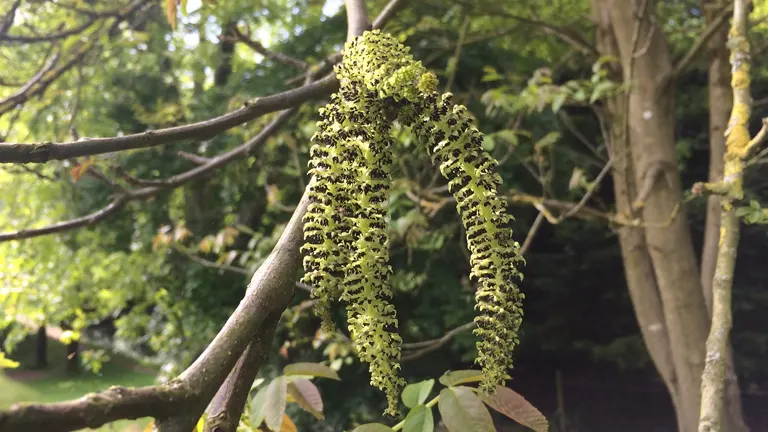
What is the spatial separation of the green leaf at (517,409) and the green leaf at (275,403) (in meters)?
0.25

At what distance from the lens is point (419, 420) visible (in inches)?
23.3

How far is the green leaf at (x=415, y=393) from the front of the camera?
2.16ft

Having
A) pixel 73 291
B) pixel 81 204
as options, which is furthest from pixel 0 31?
pixel 73 291

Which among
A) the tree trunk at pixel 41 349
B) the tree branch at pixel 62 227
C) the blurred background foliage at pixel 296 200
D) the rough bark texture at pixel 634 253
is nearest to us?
the tree branch at pixel 62 227

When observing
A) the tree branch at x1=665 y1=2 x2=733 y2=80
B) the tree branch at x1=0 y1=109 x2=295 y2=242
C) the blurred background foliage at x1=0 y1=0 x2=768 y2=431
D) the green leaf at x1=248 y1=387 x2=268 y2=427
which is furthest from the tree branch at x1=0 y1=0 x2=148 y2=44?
the tree branch at x1=665 y1=2 x2=733 y2=80

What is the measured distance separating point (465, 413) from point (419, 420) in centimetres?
6

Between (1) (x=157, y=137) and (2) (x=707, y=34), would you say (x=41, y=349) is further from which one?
(2) (x=707, y=34)

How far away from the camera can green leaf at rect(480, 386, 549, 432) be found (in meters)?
0.62

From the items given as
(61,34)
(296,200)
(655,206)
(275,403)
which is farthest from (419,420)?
(296,200)

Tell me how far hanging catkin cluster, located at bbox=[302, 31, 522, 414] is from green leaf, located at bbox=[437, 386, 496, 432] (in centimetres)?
11

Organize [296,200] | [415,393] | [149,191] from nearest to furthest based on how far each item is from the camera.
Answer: [415,393] → [149,191] → [296,200]

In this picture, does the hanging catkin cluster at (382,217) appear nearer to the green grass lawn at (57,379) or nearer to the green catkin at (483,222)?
the green catkin at (483,222)

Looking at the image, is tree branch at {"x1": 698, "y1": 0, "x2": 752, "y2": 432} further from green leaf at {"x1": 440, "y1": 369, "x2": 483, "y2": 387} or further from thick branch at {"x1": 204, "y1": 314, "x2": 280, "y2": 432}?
thick branch at {"x1": 204, "y1": 314, "x2": 280, "y2": 432}

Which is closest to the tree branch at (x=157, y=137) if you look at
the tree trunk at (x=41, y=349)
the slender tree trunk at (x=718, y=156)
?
the slender tree trunk at (x=718, y=156)
